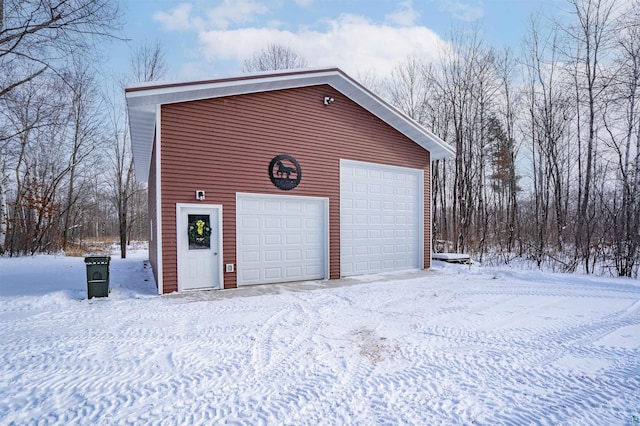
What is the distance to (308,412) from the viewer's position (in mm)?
2561

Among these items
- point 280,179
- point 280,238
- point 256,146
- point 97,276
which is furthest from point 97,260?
point 280,179

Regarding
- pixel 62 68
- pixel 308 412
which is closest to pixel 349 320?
pixel 308 412

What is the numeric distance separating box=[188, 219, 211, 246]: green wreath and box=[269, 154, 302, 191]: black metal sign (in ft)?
5.97

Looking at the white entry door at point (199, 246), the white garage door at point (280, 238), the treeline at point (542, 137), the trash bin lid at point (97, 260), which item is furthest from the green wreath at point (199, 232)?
the treeline at point (542, 137)

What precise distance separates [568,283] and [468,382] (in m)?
6.72

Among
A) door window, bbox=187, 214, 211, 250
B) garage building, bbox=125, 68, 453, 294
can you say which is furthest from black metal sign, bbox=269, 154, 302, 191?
door window, bbox=187, 214, 211, 250

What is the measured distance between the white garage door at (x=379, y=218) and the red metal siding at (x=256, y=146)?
0.89 feet

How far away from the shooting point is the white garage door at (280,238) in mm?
7453

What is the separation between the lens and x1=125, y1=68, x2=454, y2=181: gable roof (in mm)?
6367

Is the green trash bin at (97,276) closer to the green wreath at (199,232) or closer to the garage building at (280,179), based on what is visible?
the garage building at (280,179)

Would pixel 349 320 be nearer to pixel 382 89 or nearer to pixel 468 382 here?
pixel 468 382

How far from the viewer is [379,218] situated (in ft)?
30.9

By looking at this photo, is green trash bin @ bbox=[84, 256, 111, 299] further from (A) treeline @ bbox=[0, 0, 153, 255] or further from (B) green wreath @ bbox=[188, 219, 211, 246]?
(A) treeline @ bbox=[0, 0, 153, 255]

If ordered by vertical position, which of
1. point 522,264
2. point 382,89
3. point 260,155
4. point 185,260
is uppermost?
point 382,89
